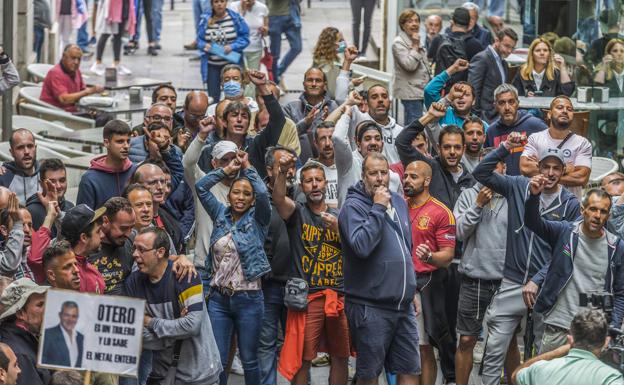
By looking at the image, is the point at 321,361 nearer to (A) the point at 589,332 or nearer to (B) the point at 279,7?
(A) the point at 589,332

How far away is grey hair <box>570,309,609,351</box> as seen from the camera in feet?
26.7

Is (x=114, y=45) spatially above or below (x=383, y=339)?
above

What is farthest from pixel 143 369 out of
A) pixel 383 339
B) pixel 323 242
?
pixel 323 242

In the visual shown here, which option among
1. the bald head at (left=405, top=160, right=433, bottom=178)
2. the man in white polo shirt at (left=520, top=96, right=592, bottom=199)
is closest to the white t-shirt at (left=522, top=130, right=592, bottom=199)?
the man in white polo shirt at (left=520, top=96, right=592, bottom=199)

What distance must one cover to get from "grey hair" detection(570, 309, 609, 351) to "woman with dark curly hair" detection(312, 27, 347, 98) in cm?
828

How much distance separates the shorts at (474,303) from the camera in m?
11.3

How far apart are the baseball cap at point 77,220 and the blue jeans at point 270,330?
71.3 inches

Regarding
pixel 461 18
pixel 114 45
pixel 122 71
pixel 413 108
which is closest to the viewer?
pixel 461 18

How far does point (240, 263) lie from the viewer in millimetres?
10695

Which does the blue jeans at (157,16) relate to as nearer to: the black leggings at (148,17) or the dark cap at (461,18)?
the black leggings at (148,17)

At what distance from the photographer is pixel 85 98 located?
17.5m

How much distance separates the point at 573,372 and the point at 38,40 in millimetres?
15398

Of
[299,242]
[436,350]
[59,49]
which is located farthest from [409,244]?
[59,49]

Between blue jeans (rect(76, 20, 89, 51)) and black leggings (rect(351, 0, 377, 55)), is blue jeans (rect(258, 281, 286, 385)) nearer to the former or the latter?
black leggings (rect(351, 0, 377, 55))
